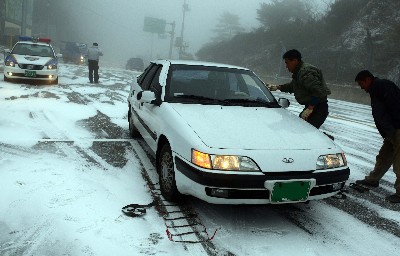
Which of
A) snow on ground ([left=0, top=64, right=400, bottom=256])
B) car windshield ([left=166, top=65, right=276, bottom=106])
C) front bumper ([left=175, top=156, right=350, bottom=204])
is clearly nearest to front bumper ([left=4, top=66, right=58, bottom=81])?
snow on ground ([left=0, top=64, right=400, bottom=256])

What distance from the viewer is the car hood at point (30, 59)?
12.3 metres

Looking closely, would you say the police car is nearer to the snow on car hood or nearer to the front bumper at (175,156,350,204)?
the snow on car hood

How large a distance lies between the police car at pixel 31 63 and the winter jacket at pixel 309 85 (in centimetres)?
1017

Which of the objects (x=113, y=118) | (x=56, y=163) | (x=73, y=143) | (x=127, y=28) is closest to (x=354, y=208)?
(x=56, y=163)

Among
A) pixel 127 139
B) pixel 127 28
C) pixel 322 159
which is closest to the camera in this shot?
pixel 322 159

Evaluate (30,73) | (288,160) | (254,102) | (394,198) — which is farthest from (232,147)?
(30,73)

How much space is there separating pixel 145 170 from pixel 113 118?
12.0 ft

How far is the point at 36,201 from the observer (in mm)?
3527

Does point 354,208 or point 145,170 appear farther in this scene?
point 145,170

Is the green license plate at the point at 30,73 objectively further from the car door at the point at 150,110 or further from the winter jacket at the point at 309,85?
the winter jacket at the point at 309,85

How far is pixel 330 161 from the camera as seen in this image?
346cm

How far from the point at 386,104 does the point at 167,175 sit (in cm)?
271

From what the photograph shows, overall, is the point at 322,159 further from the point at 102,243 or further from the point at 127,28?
the point at 127,28

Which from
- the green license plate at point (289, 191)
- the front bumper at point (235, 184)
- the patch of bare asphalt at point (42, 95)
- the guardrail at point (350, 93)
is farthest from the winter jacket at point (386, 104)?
the guardrail at point (350, 93)
